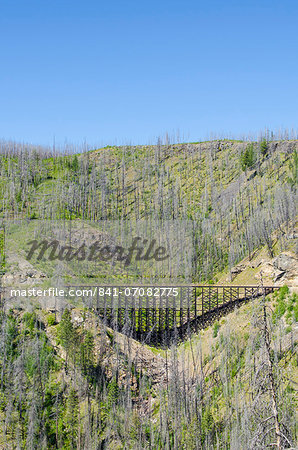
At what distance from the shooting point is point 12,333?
48.3m

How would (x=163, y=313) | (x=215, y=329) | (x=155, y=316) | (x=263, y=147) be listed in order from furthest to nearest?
1. (x=263, y=147)
2. (x=163, y=313)
3. (x=155, y=316)
4. (x=215, y=329)

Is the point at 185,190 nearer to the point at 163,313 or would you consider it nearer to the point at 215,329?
the point at 163,313

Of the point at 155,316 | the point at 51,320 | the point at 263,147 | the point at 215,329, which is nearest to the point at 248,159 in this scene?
the point at 263,147

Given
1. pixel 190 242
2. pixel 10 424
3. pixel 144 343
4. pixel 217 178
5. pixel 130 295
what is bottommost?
pixel 10 424

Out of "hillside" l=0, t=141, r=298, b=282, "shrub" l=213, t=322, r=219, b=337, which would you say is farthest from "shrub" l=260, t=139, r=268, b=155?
"shrub" l=213, t=322, r=219, b=337

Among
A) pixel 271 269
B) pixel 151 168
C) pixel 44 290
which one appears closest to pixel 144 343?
pixel 44 290

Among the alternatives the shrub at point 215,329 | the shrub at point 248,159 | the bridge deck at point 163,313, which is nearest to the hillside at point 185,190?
the shrub at point 248,159

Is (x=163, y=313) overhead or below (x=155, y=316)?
overhead

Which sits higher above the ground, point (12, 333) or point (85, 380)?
point (12, 333)

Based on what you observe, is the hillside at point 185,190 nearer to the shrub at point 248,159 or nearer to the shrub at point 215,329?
the shrub at point 248,159

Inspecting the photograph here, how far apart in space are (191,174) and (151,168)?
32.5ft

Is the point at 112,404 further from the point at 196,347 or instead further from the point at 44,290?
the point at 44,290

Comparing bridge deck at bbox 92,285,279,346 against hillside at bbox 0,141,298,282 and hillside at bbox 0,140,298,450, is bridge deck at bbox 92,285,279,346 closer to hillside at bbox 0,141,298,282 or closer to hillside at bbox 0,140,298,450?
hillside at bbox 0,140,298,450

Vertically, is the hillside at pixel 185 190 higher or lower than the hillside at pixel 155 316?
higher
